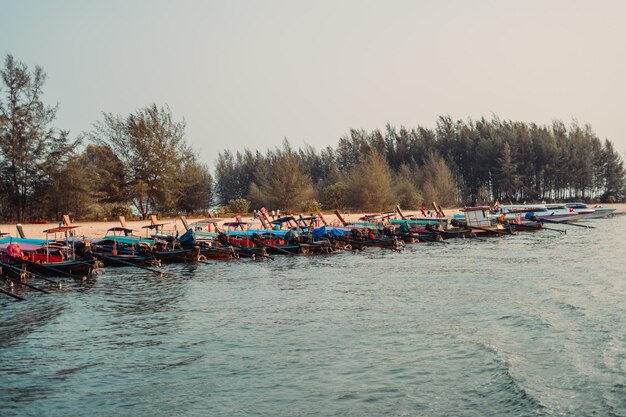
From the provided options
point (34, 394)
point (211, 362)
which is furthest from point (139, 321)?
point (34, 394)

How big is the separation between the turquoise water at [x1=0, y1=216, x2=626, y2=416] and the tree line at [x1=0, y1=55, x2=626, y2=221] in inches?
1204

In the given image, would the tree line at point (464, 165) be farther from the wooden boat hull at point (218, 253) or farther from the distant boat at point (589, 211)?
the wooden boat hull at point (218, 253)

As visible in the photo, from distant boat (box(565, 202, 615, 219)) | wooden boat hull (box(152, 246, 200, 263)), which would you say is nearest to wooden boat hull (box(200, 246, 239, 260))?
wooden boat hull (box(152, 246, 200, 263))

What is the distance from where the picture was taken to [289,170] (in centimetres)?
7612

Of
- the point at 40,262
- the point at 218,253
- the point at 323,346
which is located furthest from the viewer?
the point at 218,253

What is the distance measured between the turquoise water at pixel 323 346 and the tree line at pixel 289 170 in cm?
3058

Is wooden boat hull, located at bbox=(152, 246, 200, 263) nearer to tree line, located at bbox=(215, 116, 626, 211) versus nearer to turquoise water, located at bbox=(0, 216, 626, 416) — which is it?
turquoise water, located at bbox=(0, 216, 626, 416)

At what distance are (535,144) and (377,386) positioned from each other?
97596 millimetres

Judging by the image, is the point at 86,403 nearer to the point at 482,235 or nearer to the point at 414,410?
the point at 414,410

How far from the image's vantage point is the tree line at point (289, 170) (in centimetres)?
5694

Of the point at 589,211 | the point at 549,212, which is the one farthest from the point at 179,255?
the point at 589,211

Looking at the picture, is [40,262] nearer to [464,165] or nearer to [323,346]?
[323,346]

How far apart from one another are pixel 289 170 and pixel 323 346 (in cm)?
5945

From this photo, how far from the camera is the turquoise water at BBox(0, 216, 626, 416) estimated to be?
13.1 meters
